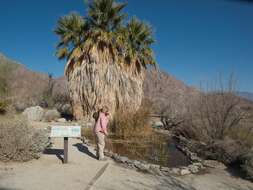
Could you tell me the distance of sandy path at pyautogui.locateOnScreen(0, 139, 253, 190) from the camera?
183 inches

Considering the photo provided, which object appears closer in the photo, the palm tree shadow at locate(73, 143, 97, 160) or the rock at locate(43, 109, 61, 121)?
the palm tree shadow at locate(73, 143, 97, 160)

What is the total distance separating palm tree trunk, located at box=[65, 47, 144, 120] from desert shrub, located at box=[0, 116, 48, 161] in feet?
25.0

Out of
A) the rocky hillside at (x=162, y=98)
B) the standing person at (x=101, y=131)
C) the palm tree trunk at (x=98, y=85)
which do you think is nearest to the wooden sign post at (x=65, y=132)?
the standing person at (x=101, y=131)

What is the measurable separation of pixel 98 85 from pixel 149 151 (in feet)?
22.0

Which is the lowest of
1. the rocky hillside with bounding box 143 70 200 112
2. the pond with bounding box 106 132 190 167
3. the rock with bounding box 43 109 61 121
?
the pond with bounding box 106 132 190 167

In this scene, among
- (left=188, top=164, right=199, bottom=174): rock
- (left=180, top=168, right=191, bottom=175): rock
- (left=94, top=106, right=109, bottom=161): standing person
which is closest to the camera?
(left=180, top=168, right=191, bottom=175): rock

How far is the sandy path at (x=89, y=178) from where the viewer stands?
466cm

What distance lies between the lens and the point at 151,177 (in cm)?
567

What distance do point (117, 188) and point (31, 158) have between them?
2.77 m

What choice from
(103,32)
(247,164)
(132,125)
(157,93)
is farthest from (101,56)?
(247,164)

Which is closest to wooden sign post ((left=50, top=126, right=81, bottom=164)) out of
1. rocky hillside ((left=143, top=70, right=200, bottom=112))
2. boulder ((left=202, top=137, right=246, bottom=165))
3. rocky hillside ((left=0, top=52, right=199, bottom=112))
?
boulder ((left=202, top=137, right=246, bottom=165))

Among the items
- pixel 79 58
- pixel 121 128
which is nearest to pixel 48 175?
pixel 121 128

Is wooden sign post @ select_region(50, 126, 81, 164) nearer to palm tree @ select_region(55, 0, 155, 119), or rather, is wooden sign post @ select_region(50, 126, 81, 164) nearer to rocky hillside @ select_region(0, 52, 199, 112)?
rocky hillside @ select_region(0, 52, 199, 112)

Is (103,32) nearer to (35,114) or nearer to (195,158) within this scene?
(35,114)
